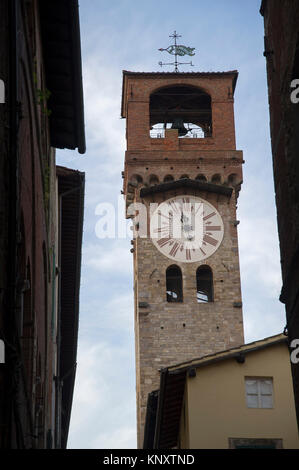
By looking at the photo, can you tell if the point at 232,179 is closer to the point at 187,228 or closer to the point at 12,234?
A: the point at 187,228

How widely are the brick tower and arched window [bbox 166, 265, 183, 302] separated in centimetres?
4

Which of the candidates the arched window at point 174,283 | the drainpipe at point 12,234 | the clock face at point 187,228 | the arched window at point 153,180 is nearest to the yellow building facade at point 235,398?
the drainpipe at point 12,234

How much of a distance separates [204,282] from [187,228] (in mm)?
2210

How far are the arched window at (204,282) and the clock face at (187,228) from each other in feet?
2.02

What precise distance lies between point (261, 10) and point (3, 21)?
16.9ft

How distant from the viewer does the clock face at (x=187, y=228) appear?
3988 centimetres

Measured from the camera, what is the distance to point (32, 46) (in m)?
11.8

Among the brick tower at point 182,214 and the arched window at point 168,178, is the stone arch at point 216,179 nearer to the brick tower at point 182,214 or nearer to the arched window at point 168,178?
the brick tower at point 182,214

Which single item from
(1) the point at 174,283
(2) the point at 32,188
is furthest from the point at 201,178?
(2) the point at 32,188

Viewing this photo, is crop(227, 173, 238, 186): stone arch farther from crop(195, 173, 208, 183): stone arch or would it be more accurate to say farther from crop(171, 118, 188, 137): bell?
crop(171, 118, 188, 137): bell

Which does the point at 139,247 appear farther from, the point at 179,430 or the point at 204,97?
the point at 179,430

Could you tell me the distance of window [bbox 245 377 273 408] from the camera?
68.0 feet

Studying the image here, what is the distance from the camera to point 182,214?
4034 cm

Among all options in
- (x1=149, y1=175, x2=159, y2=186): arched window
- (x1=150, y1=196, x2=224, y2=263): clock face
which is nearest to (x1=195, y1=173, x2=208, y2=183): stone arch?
(x1=150, y1=196, x2=224, y2=263): clock face
